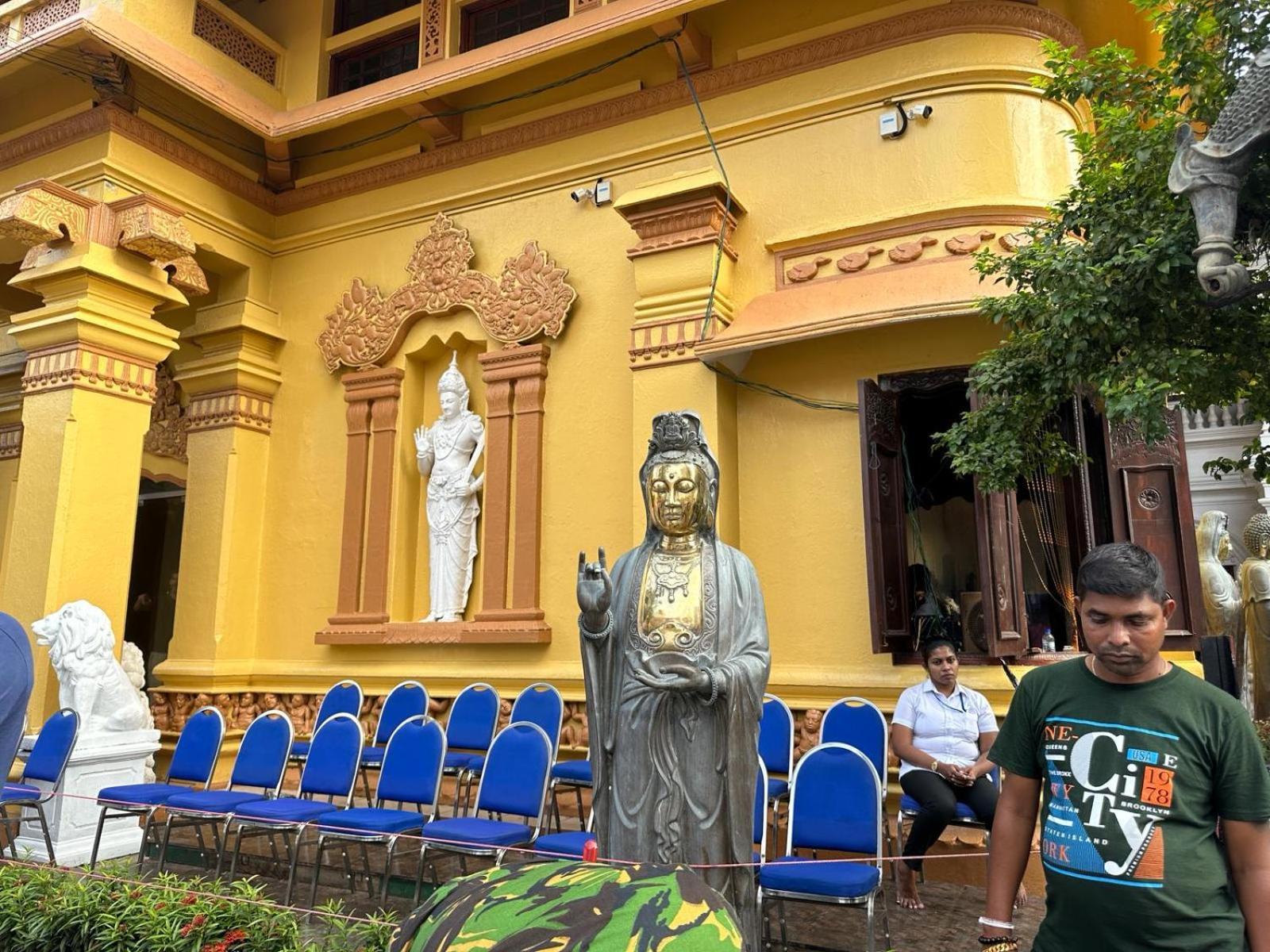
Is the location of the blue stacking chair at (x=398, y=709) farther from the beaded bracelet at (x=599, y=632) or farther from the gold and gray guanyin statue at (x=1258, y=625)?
the gold and gray guanyin statue at (x=1258, y=625)

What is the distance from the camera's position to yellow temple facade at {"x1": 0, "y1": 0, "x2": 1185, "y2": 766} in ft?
19.8

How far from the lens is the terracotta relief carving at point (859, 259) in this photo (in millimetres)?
6109

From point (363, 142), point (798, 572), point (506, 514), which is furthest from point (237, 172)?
point (798, 572)

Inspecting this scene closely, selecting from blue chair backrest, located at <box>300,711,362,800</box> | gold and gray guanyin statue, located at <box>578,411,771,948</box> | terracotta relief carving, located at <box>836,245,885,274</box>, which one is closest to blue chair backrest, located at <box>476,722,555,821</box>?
blue chair backrest, located at <box>300,711,362,800</box>

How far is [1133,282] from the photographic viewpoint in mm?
3547

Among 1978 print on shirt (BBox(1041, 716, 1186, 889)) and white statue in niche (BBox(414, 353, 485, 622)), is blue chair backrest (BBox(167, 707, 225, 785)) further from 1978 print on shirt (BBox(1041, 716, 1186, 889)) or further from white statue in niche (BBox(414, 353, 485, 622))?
1978 print on shirt (BBox(1041, 716, 1186, 889))

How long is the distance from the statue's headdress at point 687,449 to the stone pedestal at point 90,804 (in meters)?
4.46

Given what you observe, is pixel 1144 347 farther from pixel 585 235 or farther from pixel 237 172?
pixel 237 172

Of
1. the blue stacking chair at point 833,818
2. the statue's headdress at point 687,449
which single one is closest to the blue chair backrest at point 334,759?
the blue stacking chair at point 833,818

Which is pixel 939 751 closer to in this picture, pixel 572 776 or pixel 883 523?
pixel 883 523

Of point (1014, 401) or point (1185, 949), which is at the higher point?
point (1014, 401)

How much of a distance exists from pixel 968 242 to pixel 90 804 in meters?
6.53

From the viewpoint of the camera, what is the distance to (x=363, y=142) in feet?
27.6

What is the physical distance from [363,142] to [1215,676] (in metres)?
8.25
